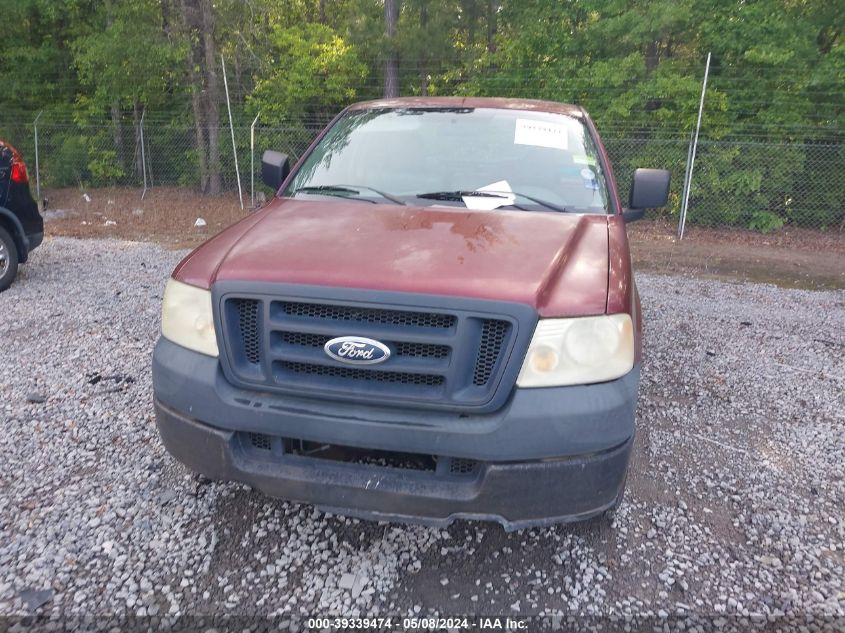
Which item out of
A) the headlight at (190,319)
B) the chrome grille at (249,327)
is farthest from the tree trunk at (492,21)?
the chrome grille at (249,327)

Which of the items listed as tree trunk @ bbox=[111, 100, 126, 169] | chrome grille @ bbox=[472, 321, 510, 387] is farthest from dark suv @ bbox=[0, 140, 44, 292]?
tree trunk @ bbox=[111, 100, 126, 169]

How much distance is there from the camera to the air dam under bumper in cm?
228

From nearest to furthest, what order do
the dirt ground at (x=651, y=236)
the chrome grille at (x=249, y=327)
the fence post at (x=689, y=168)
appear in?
1. the chrome grille at (x=249, y=327)
2. the dirt ground at (x=651, y=236)
3. the fence post at (x=689, y=168)

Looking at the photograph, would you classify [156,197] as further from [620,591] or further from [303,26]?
[620,591]

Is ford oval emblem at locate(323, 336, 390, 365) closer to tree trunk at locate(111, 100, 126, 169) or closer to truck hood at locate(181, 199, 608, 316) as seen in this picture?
truck hood at locate(181, 199, 608, 316)

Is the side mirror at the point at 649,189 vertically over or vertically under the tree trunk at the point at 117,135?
over

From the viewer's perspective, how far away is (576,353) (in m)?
2.36

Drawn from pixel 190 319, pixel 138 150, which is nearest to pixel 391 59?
pixel 138 150

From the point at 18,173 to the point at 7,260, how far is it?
0.90 m

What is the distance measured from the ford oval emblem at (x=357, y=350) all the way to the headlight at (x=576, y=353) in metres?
0.50

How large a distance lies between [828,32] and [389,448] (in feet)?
45.5

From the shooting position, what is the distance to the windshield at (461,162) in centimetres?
348

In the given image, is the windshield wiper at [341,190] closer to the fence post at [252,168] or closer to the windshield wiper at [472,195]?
the windshield wiper at [472,195]

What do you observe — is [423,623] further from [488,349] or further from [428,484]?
[488,349]
